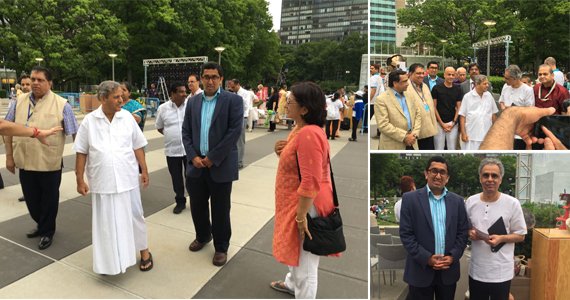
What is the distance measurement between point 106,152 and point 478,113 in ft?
12.6

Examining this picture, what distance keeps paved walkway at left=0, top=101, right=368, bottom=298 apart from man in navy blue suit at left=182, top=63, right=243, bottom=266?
297mm

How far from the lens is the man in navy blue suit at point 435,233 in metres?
2.77

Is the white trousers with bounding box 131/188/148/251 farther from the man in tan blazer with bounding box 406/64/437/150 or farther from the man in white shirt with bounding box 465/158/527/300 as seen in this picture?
the man in tan blazer with bounding box 406/64/437/150

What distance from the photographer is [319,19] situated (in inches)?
3755

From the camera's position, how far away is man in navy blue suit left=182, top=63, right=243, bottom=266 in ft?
11.2

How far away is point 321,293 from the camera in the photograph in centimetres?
303

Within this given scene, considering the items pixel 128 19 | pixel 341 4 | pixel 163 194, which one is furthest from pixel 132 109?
pixel 341 4

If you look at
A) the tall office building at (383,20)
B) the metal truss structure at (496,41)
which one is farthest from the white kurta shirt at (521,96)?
the metal truss structure at (496,41)

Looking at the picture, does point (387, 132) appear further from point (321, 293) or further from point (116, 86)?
point (116, 86)

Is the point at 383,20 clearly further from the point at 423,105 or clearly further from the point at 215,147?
the point at 215,147

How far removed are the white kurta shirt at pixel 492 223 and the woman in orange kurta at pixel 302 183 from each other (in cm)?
111

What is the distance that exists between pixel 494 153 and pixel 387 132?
45.5 inches

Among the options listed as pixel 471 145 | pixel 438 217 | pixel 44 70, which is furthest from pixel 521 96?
pixel 44 70

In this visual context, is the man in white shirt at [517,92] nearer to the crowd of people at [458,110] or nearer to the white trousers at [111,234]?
the crowd of people at [458,110]
